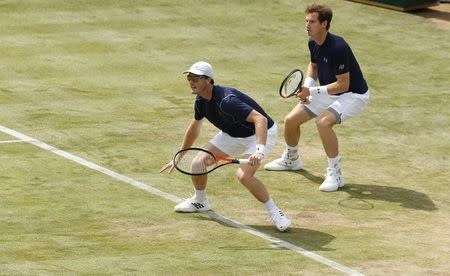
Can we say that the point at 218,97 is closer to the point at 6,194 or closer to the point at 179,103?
the point at 6,194

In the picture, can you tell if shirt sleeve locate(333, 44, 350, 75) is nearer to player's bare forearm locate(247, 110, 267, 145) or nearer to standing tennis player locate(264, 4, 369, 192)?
standing tennis player locate(264, 4, 369, 192)

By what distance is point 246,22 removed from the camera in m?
28.3

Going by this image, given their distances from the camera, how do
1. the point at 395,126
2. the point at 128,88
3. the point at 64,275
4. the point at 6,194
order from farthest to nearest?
1. the point at 128,88
2. the point at 395,126
3. the point at 6,194
4. the point at 64,275

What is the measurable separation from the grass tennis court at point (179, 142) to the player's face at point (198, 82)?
1.67 metres

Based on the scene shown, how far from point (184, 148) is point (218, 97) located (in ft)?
2.49

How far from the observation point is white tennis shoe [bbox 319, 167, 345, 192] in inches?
704

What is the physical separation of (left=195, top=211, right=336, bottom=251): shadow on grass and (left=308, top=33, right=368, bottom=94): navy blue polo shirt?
2792 millimetres

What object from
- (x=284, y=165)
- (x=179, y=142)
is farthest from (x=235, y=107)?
(x=179, y=142)

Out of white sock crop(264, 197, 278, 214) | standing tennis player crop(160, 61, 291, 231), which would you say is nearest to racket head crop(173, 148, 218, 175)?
standing tennis player crop(160, 61, 291, 231)

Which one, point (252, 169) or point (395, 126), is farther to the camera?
Answer: point (395, 126)

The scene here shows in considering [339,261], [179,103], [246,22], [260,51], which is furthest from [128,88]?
[339,261]

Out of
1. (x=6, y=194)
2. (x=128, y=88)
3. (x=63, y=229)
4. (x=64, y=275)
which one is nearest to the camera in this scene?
(x=64, y=275)

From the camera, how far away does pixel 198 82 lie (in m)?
15.8

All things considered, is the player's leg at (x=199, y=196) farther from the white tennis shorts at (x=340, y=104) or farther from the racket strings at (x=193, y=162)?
the white tennis shorts at (x=340, y=104)
